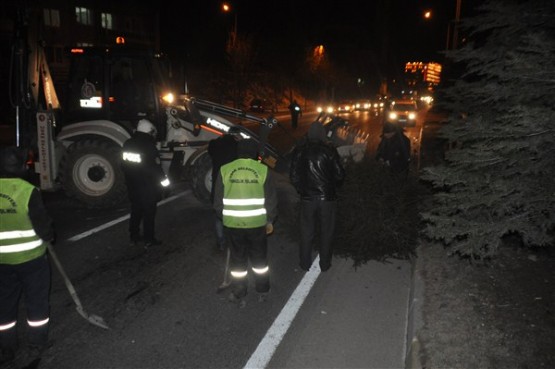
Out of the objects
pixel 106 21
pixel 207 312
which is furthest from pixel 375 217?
pixel 106 21

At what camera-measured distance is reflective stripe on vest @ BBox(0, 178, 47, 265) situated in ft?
12.0

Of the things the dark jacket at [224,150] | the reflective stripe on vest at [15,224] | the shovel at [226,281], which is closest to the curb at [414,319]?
the shovel at [226,281]

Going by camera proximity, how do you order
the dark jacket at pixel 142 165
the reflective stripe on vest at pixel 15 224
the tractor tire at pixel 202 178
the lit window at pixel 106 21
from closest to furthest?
the reflective stripe on vest at pixel 15 224, the dark jacket at pixel 142 165, the tractor tire at pixel 202 178, the lit window at pixel 106 21

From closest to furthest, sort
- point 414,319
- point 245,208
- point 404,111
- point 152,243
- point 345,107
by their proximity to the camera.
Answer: point 414,319, point 245,208, point 152,243, point 404,111, point 345,107

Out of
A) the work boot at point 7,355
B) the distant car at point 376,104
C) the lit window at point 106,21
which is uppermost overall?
the lit window at point 106,21

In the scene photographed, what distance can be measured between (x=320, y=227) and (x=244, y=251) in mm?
1353

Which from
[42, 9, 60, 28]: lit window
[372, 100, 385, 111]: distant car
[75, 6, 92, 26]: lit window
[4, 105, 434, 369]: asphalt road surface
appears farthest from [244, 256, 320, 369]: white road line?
[75, 6, 92, 26]: lit window

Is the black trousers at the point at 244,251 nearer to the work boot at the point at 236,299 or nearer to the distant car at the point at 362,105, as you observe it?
the work boot at the point at 236,299

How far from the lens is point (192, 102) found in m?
8.77

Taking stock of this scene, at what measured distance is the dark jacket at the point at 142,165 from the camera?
613cm

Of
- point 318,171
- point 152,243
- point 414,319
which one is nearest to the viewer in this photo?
point 414,319

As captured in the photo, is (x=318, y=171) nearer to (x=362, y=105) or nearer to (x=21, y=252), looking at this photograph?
(x=21, y=252)

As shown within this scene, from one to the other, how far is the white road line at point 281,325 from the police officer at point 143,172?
8.10ft

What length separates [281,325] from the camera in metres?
Answer: 4.54
